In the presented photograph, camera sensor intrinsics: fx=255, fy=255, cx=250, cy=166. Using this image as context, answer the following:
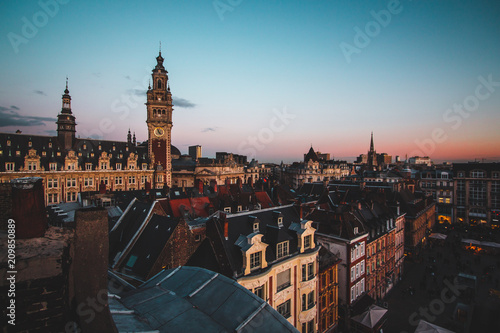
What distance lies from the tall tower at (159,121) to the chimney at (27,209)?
68969 mm

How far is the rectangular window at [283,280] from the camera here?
18517 mm

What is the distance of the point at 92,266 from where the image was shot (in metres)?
4.66

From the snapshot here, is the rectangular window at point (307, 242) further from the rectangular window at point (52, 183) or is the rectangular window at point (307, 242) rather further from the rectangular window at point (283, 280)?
the rectangular window at point (52, 183)

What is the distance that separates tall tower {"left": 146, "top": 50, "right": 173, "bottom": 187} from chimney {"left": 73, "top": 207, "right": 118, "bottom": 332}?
68647 mm

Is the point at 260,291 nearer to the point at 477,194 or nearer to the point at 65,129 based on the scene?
the point at 65,129

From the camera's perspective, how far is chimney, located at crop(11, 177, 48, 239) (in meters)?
4.10

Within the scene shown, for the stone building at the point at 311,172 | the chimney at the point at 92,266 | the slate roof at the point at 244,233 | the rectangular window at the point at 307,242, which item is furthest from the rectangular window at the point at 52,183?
the stone building at the point at 311,172

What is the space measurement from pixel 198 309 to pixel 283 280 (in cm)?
1219

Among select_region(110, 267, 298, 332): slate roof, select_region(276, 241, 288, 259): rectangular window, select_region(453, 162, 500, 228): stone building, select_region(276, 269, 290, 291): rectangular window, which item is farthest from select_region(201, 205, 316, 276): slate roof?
select_region(453, 162, 500, 228): stone building

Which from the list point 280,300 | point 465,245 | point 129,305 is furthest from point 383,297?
point 129,305

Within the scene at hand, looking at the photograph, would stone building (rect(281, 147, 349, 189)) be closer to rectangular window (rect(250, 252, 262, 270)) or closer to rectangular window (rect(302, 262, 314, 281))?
rectangular window (rect(302, 262, 314, 281))

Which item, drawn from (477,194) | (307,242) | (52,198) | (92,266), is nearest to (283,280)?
(307,242)

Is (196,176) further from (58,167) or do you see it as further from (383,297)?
(383,297)

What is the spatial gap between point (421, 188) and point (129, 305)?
277 ft
